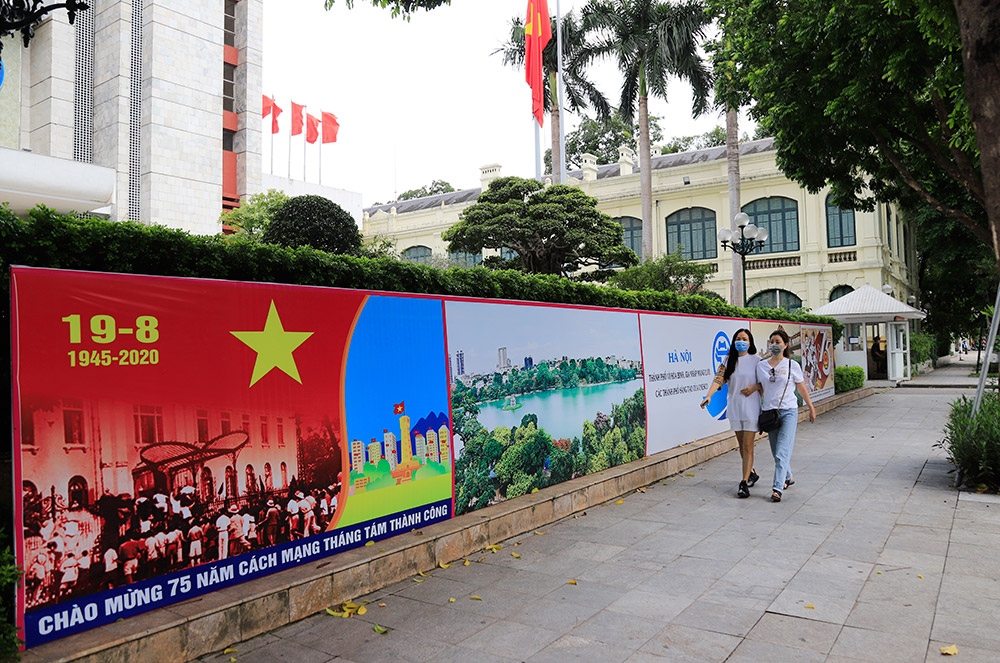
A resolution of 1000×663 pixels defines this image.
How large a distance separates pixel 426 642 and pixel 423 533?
157 centimetres

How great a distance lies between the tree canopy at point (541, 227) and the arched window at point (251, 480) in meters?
18.7

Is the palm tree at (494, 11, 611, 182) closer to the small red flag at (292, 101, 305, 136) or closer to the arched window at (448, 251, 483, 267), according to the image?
the arched window at (448, 251, 483, 267)

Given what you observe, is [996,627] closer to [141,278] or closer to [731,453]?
[141,278]

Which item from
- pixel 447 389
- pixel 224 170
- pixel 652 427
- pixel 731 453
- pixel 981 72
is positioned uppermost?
pixel 224 170

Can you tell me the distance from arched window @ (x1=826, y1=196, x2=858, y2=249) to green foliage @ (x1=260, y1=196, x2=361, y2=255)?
2858 cm

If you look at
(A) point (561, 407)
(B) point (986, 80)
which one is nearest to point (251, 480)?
(A) point (561, 407)

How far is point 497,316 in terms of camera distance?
659 cm

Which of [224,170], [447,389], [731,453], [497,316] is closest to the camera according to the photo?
[447,389]

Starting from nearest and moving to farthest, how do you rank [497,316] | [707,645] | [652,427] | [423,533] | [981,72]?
1. [981,72]
2. [707,645]
3. [423,533]
4. [497,316]
5. [652,427]

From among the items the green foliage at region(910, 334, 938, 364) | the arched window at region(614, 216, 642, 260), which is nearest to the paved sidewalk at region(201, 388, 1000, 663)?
the green foliage at region(910, 334, 938, 364)

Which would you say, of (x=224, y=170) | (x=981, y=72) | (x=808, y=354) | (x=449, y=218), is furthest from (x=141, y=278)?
(x=449, y=218)

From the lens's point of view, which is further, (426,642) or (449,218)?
(449,218)

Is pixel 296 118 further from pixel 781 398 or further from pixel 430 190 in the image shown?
pixel 781 398

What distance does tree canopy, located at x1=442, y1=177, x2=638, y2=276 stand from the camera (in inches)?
885
